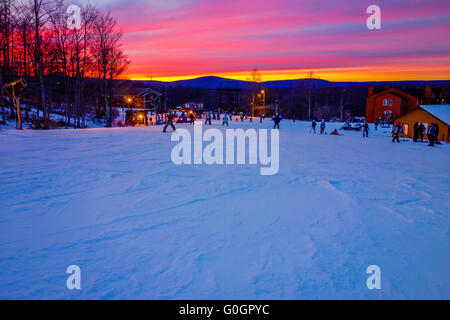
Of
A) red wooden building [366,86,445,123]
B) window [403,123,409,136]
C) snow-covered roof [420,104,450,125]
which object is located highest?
red wooden building [366,86,445,123]

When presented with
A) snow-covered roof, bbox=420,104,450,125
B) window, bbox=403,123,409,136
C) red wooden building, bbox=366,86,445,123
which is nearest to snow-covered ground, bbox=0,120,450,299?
snow-covered roof, bbox=420,104,450,125

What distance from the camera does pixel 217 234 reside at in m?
4.50

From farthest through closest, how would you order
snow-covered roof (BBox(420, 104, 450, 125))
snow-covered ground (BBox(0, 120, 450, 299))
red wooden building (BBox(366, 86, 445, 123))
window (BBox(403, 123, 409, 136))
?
1. red wooden building (BBox(366, 86, 445, 123))
2. window (BBox(403, 123, 409, 136))
3. snow-covered roof (BBox(420, 104, 450, 125))
4. snow-covered ground (BBox(0, 120, 450, 299))

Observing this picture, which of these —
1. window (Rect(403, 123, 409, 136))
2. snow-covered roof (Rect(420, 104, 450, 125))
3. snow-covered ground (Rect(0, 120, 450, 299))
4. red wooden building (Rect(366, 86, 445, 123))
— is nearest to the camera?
snow-covered ground (Rect(0, 120, 450, 299))

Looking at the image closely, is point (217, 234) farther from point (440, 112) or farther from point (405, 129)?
point (405, 129)

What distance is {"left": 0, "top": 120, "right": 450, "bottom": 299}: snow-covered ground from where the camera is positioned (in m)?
3.23

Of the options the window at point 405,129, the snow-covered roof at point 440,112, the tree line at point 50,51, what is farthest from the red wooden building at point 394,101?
the tree line at point 50,51

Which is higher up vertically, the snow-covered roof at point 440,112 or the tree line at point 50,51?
the tree line at point 50,51

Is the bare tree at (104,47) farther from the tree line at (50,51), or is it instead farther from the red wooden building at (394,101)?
the red wooden building at (394,101)

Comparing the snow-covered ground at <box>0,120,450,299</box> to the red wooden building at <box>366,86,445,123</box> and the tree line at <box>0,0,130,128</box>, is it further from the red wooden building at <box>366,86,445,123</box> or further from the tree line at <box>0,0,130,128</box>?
the red wooden building at <box>366,86,445,123</box>

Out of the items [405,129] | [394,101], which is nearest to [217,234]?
[405,129]

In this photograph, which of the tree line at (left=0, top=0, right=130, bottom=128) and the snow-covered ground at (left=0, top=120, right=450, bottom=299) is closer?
the snow-covered ground at (left=0, top=120, right=450, bottom=299)

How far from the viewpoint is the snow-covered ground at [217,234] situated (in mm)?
3232

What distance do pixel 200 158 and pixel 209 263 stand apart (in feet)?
24.7
